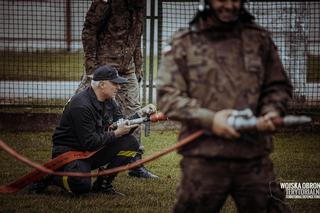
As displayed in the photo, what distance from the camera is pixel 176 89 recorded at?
12.8ft

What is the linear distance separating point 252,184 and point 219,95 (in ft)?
1.81

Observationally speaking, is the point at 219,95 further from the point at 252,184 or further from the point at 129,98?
the point at 129,98

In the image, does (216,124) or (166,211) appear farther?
(166,211)

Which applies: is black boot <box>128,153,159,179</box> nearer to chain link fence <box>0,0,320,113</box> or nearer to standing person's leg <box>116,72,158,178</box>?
standing person's leg <box>116,72,158,178</box>

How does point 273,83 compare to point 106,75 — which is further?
point 106,75

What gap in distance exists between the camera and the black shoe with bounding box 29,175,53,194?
7.25 m

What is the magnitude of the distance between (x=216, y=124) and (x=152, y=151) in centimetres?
586

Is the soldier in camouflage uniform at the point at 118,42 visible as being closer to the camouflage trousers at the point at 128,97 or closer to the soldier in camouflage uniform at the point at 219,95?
the camouflage trousers at the point at 128,97

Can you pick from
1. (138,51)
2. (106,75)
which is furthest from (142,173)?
(138,51)

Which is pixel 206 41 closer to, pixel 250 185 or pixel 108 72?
pixel 250 185

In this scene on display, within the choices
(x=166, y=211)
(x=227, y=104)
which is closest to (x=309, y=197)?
(x=166, y=211)

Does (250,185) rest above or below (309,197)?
above

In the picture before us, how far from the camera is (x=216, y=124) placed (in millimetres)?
3695

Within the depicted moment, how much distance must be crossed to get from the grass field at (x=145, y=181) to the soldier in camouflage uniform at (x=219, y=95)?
2.58 meters
